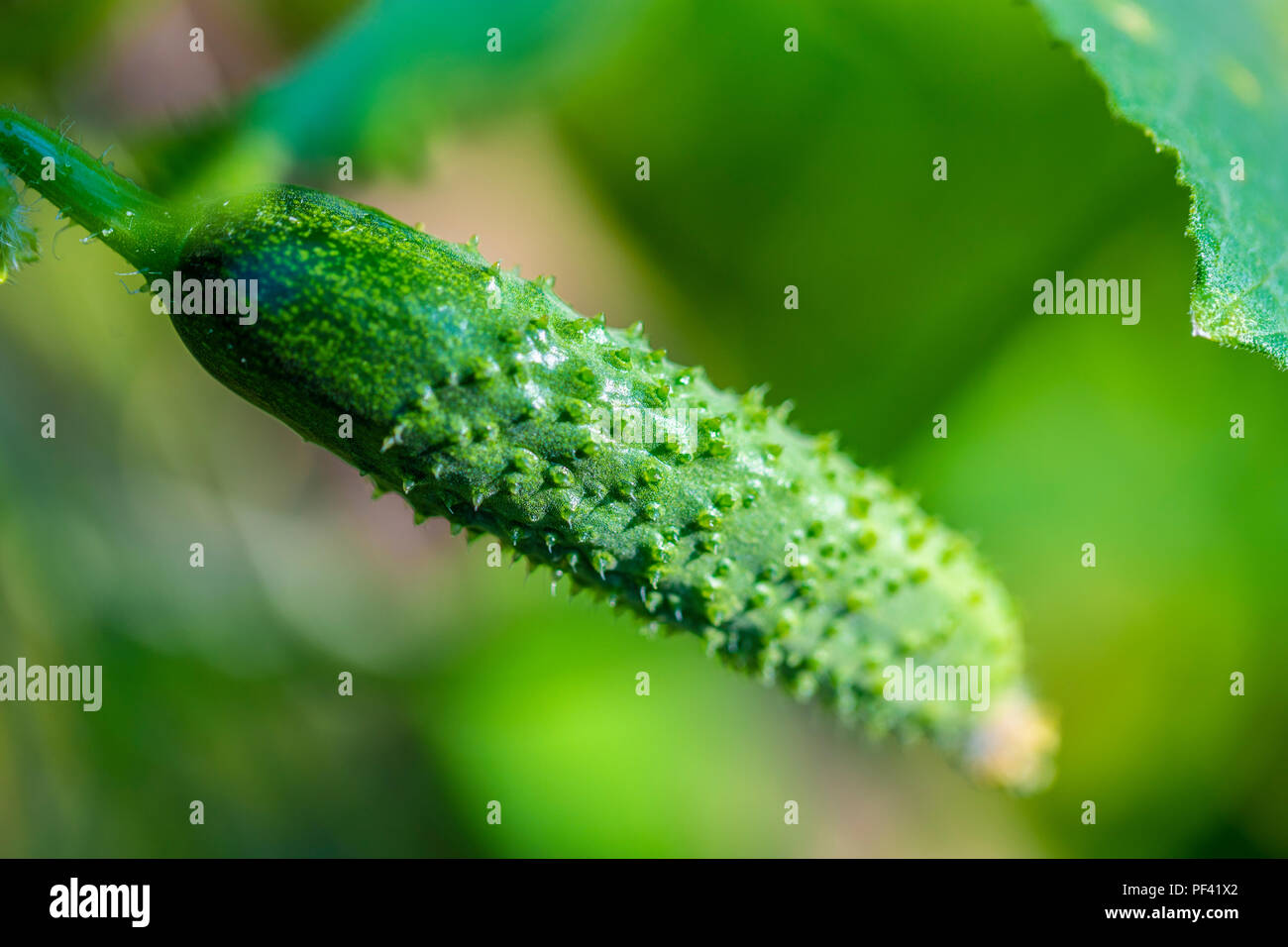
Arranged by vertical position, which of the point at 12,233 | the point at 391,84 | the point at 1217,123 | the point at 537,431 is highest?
the point at 391,84

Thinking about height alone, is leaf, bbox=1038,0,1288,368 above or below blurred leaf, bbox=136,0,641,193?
below

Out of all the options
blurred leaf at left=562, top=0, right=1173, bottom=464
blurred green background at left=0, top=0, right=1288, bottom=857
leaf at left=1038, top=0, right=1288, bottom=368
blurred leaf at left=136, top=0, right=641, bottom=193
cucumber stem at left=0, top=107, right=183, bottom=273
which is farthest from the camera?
blurred leaf at left=562, top=0, right=1173, bottom=464

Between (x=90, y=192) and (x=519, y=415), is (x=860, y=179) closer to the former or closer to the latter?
(x=519, y=415)

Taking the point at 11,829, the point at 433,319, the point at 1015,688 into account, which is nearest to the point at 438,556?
the point at 11,829

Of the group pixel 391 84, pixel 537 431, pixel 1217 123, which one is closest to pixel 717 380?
pixel 391 84

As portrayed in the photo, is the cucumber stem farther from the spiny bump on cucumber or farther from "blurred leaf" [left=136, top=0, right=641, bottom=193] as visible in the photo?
"blurred leaf" [left=136, top=0, right=641, bottom=193]

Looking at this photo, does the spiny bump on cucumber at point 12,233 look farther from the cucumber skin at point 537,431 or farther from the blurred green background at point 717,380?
the blurred green background at point 717,380

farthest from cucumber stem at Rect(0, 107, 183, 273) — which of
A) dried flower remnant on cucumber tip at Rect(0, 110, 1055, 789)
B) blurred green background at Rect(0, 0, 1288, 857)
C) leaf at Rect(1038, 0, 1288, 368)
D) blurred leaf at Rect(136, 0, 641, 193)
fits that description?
leaf at Rect(1038, 0, 1288, 368)
